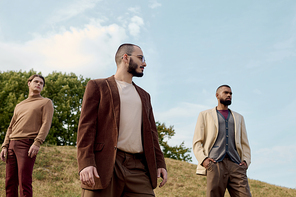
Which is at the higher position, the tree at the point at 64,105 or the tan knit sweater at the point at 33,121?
the tree at the point at 64,105

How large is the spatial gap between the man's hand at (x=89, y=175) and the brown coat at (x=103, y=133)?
0.04 m

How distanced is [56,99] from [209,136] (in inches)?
892

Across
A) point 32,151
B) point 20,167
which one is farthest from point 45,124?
point 20,167

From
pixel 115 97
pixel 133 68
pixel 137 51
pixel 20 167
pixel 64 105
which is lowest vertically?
pixel 20 167

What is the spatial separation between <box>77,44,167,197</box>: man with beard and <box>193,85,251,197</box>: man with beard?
8.45 ft

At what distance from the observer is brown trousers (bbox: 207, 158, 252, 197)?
5.81 m

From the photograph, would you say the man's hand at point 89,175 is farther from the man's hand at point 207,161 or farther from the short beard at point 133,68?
the man's hand at point 207,161

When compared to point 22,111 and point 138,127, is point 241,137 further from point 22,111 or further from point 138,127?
point 22,111

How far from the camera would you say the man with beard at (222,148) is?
19.2ft

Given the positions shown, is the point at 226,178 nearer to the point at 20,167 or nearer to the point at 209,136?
the point at 209,136

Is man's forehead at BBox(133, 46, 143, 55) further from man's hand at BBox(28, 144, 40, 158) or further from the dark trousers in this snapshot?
the dark trousers

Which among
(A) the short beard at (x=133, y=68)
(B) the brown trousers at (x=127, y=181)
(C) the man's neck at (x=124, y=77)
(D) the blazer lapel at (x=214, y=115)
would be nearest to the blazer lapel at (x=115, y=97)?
(C) the man's neck at (x=124, y=77)

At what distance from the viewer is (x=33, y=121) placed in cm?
625

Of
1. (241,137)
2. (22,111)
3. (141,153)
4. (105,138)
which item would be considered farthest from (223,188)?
(22,111)
